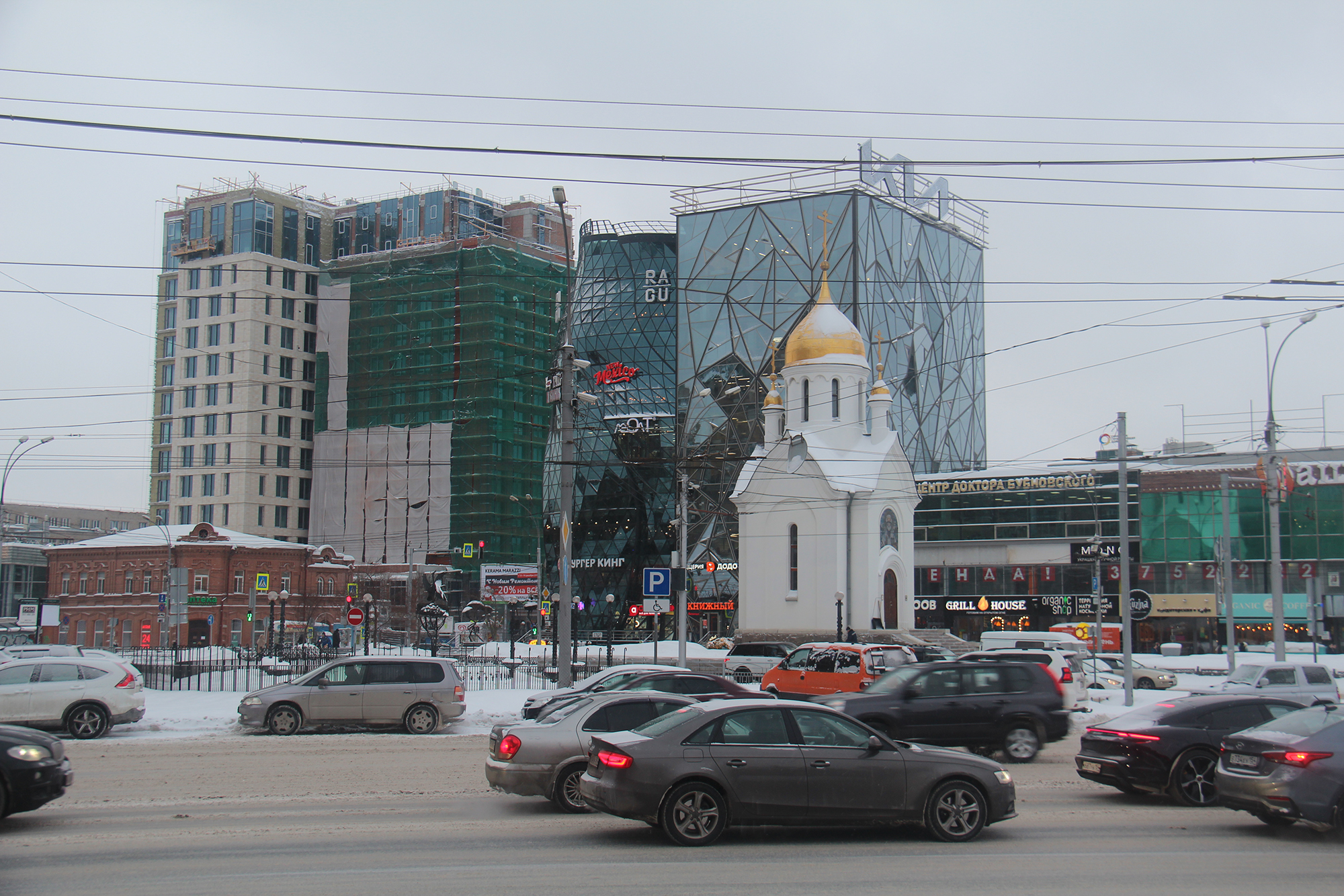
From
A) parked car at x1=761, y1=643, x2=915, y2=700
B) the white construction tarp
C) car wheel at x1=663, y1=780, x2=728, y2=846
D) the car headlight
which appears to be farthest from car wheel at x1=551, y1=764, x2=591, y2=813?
the white construction tarp

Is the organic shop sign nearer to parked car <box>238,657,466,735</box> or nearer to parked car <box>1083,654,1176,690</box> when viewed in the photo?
parked car <box>1083,654,1176,690</box>

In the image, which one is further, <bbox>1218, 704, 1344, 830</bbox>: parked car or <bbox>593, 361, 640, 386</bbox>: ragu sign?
<bbox>593, 361, 640, 386</bbox>: ragu sign

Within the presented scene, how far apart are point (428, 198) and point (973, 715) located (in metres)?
92.0

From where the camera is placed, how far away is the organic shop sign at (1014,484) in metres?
72.8

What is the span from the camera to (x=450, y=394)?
9312 cm

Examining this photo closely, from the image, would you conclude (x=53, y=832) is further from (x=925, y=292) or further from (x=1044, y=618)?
(x=925, y=292)

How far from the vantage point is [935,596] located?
251 ft

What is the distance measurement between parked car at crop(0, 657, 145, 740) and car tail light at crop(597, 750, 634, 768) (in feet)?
48.0

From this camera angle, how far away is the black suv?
59.2 feet

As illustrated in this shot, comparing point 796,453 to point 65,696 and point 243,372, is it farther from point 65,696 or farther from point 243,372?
point 243,372

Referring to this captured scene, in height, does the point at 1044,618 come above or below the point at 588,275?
below

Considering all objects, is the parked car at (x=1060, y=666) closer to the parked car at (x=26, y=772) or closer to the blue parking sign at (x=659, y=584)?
the blue parking sign at (x=659, y=584)

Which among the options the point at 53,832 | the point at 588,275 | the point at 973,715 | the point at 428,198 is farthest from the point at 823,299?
the point at 428,198

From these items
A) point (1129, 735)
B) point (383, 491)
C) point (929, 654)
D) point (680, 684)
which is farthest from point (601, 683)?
point (383, 491)
